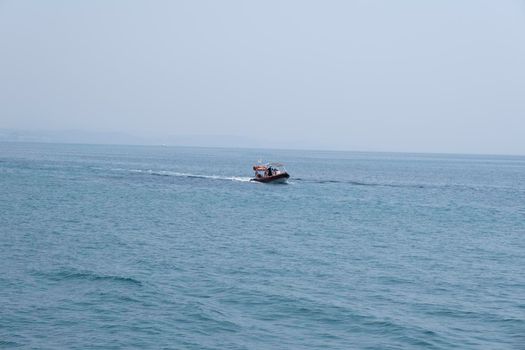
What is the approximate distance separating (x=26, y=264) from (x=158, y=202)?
104 ft

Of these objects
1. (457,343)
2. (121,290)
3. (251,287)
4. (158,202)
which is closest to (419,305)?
(457,343)

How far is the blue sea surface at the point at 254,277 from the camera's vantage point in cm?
2156

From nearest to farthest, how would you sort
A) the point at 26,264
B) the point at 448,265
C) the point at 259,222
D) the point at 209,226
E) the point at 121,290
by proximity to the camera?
the point at 121,290 < the point at 26,264 < the point at 448,265 < the point at 209,226 < the point at 259,222

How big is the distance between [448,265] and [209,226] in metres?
18.9

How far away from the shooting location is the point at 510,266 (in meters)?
33.8

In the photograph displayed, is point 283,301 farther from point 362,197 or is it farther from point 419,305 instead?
point 362,197

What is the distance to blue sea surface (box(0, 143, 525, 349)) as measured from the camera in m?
21.6

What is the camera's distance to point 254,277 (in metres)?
29.4

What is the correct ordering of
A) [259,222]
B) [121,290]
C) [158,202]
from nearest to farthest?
1. [121,290]
2. [259,222]
3. [158,202]

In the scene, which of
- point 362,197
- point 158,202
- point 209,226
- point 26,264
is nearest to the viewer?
point 26,264

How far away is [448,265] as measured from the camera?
3381 centimetres

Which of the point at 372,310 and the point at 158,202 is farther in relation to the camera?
the point at 158,202

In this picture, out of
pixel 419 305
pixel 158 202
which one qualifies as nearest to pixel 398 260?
pixel 419 305

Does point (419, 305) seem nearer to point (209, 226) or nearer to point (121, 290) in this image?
point (121, 290)
